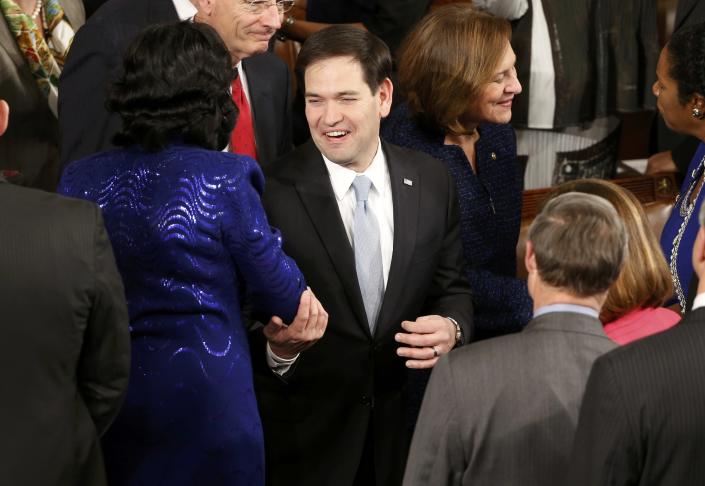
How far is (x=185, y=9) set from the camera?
10.8 ft

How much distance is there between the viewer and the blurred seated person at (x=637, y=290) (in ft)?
7.68

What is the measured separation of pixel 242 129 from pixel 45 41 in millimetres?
792

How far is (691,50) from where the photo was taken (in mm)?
3143

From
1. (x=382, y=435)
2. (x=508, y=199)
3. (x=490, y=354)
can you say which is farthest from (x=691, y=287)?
(x=490, y=354)

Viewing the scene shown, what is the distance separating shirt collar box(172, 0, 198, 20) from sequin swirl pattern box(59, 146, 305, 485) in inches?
36.3

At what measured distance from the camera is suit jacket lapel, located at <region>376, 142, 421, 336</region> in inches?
115

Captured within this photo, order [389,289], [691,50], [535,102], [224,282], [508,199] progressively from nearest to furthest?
[224,282] < [389,289] < [691,50] < [508,199] < [535,102]

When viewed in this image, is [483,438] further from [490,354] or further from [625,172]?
[625,172]

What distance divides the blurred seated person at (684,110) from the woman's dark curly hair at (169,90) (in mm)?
1376

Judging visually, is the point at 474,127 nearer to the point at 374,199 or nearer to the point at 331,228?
the point at 374,199

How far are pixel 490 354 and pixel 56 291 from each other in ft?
2.67

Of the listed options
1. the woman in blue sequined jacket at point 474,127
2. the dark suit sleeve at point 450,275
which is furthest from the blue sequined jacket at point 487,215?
the dark suit sleeve at point 450,275

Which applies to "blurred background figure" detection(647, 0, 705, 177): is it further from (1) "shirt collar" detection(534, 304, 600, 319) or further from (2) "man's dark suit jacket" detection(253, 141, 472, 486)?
(1) "shirt collar" detection(534, 304, 600, 319)

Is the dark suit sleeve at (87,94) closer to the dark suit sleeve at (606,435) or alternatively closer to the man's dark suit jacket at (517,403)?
the man's dark suit jacket at (517,403)
